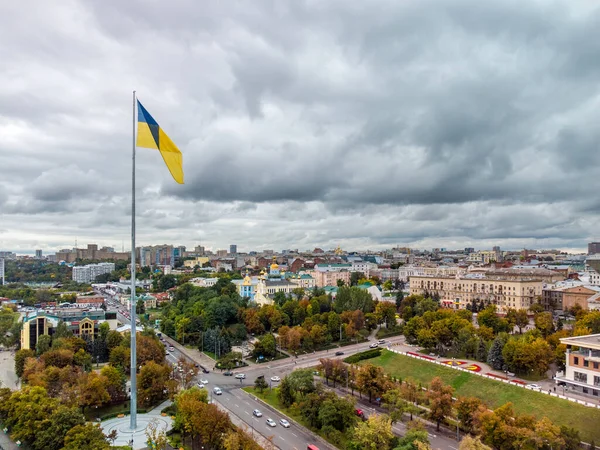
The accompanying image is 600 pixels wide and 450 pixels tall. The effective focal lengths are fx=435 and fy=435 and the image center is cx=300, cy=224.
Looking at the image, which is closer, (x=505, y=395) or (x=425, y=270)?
(x=505, y=395)

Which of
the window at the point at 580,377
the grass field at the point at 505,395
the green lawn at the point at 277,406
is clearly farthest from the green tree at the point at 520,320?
the green lawn at the point at 277,406

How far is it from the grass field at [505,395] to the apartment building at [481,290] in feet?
128

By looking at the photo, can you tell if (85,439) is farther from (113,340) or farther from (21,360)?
(113,340)

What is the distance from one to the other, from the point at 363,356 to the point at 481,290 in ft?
141

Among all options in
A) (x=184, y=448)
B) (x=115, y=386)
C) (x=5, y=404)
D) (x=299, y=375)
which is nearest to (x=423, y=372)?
(x=299, y=375)

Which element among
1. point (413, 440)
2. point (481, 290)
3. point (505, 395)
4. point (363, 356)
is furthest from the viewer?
point (481, 290)

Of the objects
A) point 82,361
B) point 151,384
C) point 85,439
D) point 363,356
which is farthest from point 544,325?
point 82,361

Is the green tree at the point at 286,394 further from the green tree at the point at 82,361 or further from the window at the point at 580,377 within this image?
the window at the point at 580,377

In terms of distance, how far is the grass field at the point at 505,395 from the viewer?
31266mm

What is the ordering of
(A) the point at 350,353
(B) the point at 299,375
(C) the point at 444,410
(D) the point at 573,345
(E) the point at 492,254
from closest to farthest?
(C) the point at 444,410, (B) the point at 299,375, (D) the point at 573,345, (A) the point at 350,353, (E) the point at 492,254

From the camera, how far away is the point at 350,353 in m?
54.2

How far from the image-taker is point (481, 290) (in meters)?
83.2

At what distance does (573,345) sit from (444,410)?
53.5 ft

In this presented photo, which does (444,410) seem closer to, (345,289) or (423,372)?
(423,372)
